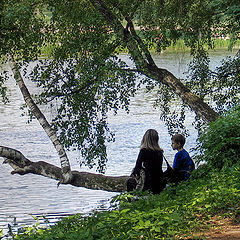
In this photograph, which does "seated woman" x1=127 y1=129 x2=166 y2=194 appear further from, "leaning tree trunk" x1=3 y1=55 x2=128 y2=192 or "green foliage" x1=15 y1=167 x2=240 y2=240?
"leaning tree trunk" x1=3 y1=55 x2=128 y2=192

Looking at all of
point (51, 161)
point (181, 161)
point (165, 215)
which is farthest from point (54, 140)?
point (165, 215)

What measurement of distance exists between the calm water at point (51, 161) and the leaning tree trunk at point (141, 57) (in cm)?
51

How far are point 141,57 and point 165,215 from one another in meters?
5.41

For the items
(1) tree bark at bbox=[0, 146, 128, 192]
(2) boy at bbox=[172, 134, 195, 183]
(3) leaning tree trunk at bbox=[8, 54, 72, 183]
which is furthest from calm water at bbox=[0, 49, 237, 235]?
(2) boy at bbox=[172, 134, 195, 183]

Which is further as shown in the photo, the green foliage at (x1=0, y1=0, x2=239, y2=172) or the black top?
the green foliage at (x1=0, y1=0, x2=239, y2=172)

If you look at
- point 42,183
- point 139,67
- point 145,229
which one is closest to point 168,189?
point 145,229

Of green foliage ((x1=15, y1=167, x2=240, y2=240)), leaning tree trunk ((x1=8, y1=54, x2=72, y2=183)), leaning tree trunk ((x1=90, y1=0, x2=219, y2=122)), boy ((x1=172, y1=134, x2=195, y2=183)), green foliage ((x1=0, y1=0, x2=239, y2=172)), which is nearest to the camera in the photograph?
green foliage ((x1=15, y1=167, x2=240, y2=240))

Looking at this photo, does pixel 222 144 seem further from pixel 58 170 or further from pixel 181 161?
pixel 58 170

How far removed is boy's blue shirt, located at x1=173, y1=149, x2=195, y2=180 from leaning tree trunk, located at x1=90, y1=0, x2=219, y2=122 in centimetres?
307

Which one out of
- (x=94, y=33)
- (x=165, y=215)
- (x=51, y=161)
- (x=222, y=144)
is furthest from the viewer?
(x=51, y=161)

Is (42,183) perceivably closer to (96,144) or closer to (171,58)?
(96,144)

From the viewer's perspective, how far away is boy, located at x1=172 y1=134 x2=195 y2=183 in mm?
6965

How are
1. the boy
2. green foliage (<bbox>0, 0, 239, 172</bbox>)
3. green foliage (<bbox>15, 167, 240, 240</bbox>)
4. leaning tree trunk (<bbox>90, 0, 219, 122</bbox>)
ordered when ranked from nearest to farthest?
green foliage (<bbox>15, 167, 240, 240</bbox>)
the boy
green foliage (<bbox>0, 0, 239, 172</bbox>)
leaning tree trunk (<bbox>90, 0, 219, 122</bbox>)

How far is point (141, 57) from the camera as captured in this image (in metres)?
9.76
